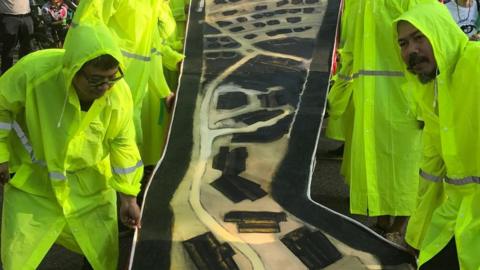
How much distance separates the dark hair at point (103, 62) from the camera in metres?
2.40

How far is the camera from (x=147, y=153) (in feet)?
14.0

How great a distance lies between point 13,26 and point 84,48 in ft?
15.6

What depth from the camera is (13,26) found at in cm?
669

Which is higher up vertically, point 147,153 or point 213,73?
point 213,73

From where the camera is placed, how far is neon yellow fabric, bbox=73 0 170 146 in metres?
3.70

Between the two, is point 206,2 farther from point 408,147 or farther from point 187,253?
point 187,253

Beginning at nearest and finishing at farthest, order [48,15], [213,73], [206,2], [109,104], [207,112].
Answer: [109,104] < [207,112] < [213,73] < [206,2] < [48,15]

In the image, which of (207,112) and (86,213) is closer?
(86,213)

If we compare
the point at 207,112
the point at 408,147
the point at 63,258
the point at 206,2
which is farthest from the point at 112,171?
the point at 206,2

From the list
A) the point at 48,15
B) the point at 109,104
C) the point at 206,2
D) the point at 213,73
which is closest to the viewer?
the point at 109,104

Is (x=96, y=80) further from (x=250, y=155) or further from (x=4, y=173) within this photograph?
(x=250, y=155)

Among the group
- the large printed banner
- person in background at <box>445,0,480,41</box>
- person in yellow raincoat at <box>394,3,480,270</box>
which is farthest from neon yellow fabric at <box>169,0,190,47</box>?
person in yellow raincoat at <box>394,3,480,270</box>

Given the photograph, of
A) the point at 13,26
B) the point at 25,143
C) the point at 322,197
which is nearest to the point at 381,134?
the point at 322,197

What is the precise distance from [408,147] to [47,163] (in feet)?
6.58
